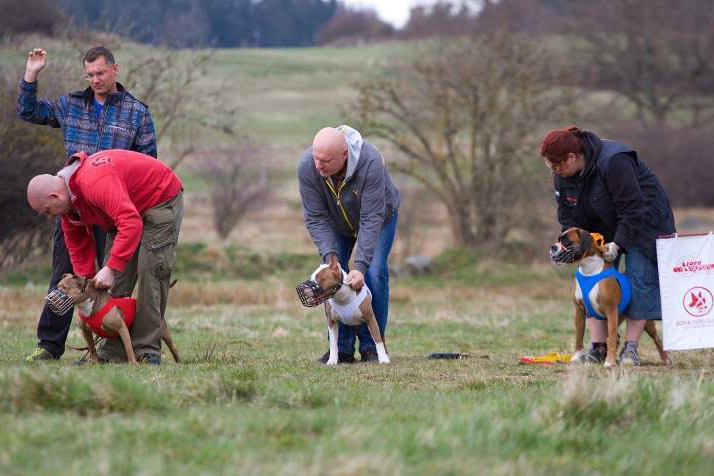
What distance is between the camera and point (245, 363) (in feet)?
27.0

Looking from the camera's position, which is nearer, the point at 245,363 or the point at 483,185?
the point at 245,363

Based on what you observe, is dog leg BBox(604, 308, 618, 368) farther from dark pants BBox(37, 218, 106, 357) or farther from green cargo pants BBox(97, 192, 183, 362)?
dark pants BBox(37, 218, 106, 357)

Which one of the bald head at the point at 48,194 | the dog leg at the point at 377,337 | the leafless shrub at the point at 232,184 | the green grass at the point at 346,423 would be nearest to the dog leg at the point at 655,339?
the green grass at the point at 346,423

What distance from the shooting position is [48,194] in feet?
23.7

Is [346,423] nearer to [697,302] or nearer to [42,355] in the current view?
[42,355]

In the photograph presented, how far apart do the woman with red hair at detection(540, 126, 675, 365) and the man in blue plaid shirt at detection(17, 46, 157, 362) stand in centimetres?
323

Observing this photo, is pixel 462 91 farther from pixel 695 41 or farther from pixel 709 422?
pixel 695 41

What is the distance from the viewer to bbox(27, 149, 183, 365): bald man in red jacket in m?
7.35

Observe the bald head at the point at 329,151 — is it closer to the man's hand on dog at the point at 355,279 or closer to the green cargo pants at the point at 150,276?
the man's hand on dog at the point at 355,279

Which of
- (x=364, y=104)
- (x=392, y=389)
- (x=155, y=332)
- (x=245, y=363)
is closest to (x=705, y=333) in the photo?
(x=392, y=389)

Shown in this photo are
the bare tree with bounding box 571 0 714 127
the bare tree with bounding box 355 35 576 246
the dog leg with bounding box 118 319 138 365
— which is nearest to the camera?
the dog leg with bounding box 118 319 138 365

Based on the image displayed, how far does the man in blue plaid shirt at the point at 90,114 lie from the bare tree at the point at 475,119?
17.3 meters

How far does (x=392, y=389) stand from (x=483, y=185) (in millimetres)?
20198

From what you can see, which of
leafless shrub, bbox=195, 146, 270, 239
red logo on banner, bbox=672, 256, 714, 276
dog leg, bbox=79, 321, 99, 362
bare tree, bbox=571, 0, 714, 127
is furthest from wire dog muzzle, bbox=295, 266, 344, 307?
bare tree, bbox=571, 0, 714, 127
